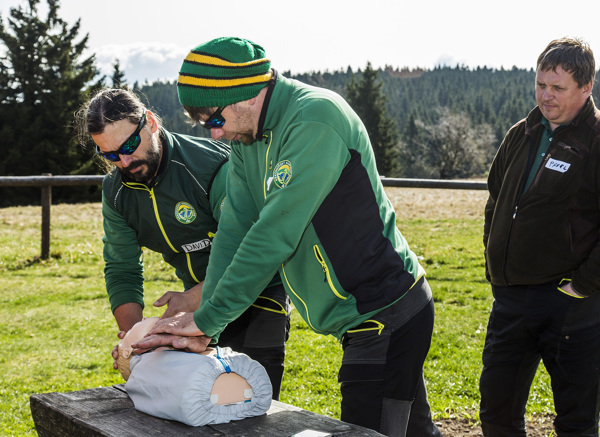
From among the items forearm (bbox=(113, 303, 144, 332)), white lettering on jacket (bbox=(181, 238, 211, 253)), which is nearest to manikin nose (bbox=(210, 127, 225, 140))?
white lettering on jacket (bbox=(181, 238, 211, 253))

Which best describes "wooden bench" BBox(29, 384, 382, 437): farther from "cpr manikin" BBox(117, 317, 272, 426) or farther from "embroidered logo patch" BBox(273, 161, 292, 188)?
"embroidered logo patch" BBox(273, 161, 292, 188)

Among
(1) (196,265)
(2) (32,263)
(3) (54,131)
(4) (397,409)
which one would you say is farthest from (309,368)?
(3) (54,131)

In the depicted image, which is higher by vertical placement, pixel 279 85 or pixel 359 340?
pixel 279 85

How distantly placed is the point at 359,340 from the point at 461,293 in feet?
18.7

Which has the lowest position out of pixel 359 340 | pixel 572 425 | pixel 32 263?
pixel 32 263

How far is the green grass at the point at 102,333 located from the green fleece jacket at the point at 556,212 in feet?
5.00

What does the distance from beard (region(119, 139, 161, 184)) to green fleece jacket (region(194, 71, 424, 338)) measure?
82cm

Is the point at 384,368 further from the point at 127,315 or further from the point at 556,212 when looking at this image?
the point at 127,315

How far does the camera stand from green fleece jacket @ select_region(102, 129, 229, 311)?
10.2ft

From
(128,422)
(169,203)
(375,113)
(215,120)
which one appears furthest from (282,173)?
(375,113)

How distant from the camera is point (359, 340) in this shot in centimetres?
234

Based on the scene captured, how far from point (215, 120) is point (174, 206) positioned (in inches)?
39.1

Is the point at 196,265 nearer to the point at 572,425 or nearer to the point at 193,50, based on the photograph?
the point at 193,50

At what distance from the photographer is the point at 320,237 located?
2.19m
